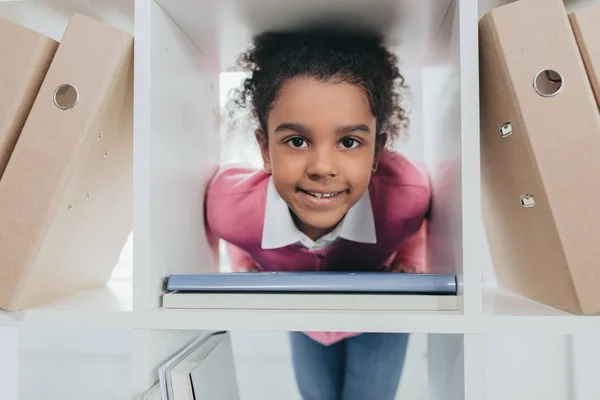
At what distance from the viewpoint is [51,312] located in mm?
735

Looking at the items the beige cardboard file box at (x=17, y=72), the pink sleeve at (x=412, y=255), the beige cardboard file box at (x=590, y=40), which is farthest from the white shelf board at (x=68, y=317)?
the beige cardboard file box at (x=590, y=40)

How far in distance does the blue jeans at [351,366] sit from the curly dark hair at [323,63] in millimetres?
439

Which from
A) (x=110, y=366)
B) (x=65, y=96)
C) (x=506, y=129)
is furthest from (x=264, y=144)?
(x=110, y=366)

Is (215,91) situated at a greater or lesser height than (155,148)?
greater

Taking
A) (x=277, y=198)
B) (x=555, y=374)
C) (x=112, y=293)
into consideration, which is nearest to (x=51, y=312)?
(x=112, y=293)

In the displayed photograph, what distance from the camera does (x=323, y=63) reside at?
2.93ft

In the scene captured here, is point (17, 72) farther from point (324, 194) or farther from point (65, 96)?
point (324, 194)

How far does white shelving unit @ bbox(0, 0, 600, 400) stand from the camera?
674mm

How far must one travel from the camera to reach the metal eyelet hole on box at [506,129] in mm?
675

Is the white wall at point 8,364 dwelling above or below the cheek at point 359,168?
below

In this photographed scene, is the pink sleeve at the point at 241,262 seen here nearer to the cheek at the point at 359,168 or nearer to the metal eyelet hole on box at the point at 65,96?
the cheek at the point at 359,168

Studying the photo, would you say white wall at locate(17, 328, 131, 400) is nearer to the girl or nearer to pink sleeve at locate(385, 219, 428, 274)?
the girl

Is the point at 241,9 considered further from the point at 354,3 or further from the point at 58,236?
the point at 58,236

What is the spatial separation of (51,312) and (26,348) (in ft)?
2.00
